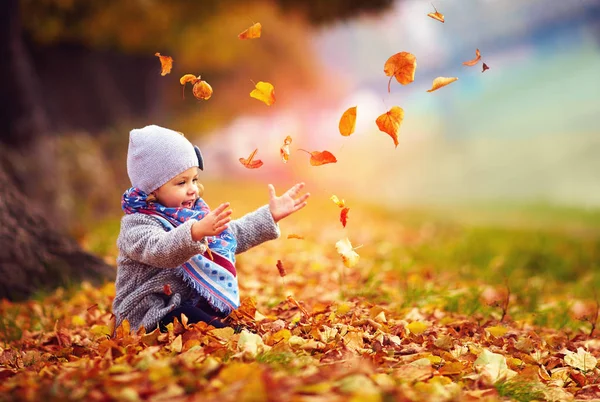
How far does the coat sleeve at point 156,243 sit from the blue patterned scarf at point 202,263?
2.0 inches

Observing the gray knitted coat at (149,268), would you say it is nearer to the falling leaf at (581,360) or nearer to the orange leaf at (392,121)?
the orange leaf at (392,121)

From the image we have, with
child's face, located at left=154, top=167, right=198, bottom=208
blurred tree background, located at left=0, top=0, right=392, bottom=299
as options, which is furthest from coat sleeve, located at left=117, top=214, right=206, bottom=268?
blurred tree background, located at left=0, top=0, right=392, bottom=299

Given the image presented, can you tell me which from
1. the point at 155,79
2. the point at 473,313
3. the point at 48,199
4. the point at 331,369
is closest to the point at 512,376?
the point at 331,369

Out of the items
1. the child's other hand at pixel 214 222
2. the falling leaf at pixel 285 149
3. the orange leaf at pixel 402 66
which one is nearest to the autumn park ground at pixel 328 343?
the child's other hand at pixel 214 222

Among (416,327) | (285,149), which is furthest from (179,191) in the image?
(416,327)

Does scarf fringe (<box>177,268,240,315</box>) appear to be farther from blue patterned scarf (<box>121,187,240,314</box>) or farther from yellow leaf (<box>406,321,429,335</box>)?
yellow leaf (<box>406,321,429,335</box>)

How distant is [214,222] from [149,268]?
1.85ft

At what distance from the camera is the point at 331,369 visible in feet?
6.91

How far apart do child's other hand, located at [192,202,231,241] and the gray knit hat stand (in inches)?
14.4

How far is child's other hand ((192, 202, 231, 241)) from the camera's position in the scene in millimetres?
2400

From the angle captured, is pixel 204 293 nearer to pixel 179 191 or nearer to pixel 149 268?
pixel 149 268

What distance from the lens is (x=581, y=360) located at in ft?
9.20

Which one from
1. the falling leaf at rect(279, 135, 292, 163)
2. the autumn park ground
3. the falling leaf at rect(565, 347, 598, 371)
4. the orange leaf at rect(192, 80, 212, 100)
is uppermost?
the orange leaf at rect(192, 80, 212, 100)

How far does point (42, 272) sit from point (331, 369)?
9.45 ft
